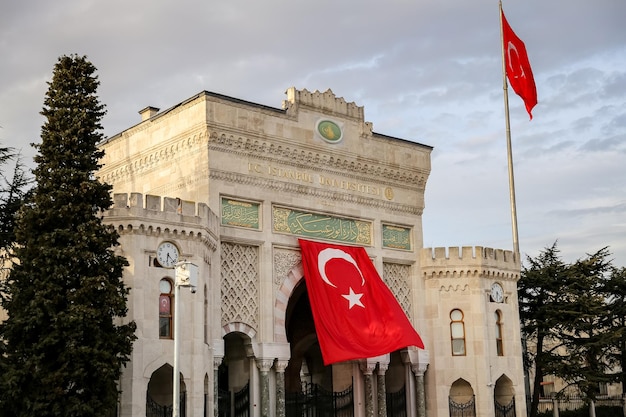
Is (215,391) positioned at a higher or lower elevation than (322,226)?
lower

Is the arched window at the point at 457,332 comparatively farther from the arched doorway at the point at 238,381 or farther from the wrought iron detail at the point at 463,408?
the arched doorway at the point at 238,381

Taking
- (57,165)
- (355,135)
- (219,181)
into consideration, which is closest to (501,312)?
(355,135)

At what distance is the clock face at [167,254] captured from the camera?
26.3 m

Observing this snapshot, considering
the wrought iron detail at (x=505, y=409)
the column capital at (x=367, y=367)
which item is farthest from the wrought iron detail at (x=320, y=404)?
the wrought iron detail at (x=505, y=409)

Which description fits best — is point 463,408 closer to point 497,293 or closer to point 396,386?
point 396,386

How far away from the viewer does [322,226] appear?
32.6 meters

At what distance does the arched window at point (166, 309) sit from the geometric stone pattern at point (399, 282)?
10455mm

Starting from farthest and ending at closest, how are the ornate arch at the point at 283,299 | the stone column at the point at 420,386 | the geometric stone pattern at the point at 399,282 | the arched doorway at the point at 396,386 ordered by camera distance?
the geometric stone pattern at the point at 399,282 → the arched doorway at the point at 396,386 → the stone column at the point at 420,386 → the ornate arch at the point at 283,299

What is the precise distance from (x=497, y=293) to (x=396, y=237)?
476cm

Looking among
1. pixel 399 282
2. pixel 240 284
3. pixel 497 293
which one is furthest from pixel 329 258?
pixel 497 293

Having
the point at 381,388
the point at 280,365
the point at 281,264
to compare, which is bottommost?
the point at 381,388

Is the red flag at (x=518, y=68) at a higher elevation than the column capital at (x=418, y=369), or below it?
higher

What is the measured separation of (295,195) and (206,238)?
5.34 meters

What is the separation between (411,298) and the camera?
35.2 metres
